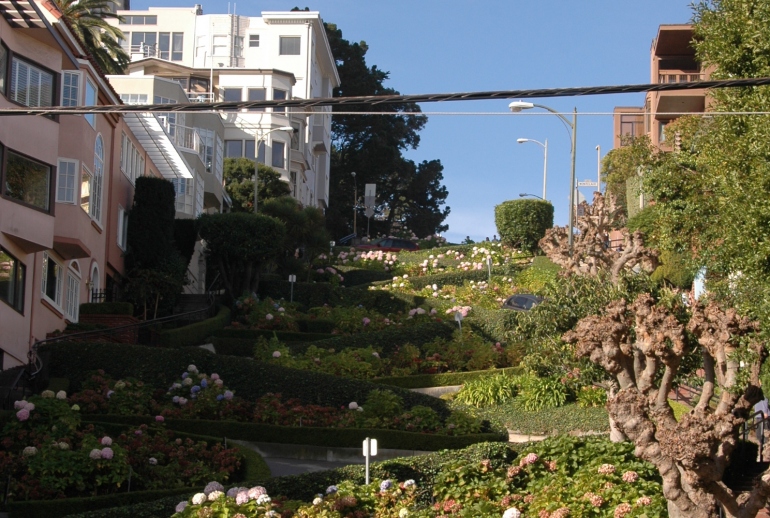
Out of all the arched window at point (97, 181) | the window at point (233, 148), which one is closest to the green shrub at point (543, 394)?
the arched window at point (97, 181)

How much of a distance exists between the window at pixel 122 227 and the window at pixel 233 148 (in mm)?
26345

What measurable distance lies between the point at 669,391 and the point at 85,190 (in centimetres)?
2006

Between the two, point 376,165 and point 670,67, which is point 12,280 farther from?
point 376,165

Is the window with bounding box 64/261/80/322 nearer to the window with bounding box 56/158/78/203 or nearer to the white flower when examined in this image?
the window with bounding box 56/158/78/203

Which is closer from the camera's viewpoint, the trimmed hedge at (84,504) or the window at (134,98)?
the trimmed hedge at (84,504)

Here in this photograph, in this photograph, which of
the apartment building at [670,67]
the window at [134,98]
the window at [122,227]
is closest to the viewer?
the window at [122,227]

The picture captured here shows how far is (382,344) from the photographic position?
31.1 m

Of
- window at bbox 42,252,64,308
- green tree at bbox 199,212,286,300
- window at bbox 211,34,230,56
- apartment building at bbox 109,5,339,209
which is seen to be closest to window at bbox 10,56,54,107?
window at bbox 42,252,64,308

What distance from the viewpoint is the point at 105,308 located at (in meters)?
30.3

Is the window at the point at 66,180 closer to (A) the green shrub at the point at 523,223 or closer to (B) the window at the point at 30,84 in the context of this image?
(B) the window at the point at 30,84

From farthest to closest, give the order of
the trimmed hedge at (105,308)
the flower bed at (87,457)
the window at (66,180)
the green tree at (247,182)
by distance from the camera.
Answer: the green tree at (247,182) < the trimmed hedge at (105,308) < the window at (66,180) < the flower bed at (87,457)

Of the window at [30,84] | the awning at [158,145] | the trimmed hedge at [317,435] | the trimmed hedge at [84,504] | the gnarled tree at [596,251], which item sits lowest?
the trimmed hedge at [84,504]

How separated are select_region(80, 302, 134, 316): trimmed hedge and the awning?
6.67 meters

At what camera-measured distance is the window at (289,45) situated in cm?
7269
